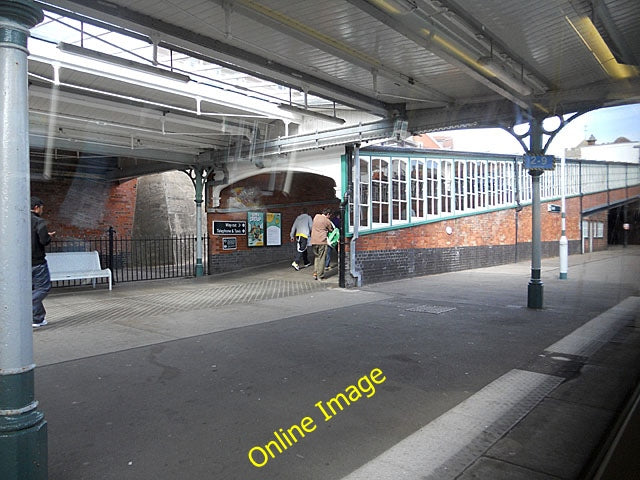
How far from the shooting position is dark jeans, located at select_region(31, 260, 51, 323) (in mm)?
6938

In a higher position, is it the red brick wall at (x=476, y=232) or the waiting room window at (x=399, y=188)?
the waiting room window at (x=399, y=188)

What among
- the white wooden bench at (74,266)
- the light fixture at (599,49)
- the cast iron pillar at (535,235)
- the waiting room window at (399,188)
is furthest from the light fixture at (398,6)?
the white wooden bench at (74,266)

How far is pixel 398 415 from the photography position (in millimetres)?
3928

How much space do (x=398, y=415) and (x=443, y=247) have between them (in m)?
11.2

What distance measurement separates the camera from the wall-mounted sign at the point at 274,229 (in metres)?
15.9

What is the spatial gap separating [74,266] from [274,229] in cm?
661

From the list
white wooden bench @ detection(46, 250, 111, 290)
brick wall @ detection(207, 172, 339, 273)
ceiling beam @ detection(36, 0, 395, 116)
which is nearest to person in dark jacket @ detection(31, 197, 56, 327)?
ceiling beam @ detection(36, 0, 395, 116)

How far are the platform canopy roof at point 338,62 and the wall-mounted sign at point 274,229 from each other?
5.33 meters

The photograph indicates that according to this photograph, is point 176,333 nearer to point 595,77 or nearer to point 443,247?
point 595,77

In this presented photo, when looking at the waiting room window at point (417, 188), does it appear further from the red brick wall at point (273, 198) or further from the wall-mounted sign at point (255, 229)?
the wall-mounted sign at point (255, 229)

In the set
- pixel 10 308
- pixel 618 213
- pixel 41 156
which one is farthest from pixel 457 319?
pixel 41 156

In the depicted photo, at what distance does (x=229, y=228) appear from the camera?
14.7 m

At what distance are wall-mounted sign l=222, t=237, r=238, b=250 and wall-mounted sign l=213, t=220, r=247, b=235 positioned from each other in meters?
0.19

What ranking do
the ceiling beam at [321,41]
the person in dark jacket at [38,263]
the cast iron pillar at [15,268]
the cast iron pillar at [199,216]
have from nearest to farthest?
the cast iron pillar at [15,268] < the ceiling beam at [321,41] < the person in dark jacket at [38,263] < the cast iron pillar at [199,216]
